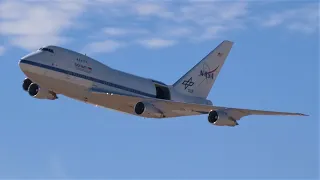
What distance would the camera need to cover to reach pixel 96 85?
9356 cm

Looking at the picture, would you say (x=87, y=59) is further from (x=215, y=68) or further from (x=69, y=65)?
(x=215, y=68)

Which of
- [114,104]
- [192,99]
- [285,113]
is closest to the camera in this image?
[285,113]

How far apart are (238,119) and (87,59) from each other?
648 inches

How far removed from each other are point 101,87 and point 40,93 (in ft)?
20.5

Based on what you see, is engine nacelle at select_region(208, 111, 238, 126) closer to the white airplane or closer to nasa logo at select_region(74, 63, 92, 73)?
the white airplane

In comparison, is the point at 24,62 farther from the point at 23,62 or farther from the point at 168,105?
the point at 168,105

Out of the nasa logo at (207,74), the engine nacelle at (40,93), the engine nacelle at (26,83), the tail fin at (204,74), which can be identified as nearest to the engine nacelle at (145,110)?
the engine nacelle at (40,93)

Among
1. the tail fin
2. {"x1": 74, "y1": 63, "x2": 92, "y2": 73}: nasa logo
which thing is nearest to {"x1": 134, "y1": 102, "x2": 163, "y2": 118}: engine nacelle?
{"x1": 74, "y1": 63, "x2": 92, "y2": 73}: nasa logo

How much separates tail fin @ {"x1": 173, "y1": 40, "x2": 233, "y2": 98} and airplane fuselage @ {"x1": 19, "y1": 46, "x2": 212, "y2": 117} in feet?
26.7

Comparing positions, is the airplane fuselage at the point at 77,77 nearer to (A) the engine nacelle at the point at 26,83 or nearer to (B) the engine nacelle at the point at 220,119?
(A) the engine nacelle at the point at 26,83

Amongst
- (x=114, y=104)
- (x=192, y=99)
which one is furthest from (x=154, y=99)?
(x=192, y=99)

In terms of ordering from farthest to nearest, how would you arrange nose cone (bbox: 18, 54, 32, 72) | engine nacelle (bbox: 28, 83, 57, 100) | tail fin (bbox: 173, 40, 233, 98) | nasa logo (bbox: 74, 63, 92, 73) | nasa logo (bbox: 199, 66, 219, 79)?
1. nasa logo (bbox: 199, 66, 219, 79)
2. tail fin (bbox: 173, 40, 233, 98)
3. nasa logo (bbox: 74, 63, 92, 73)
4. engine nacelle (bbox: 28, 83, 57, 100)
5. nose cone (bbox: 18, 54, 32, 72)

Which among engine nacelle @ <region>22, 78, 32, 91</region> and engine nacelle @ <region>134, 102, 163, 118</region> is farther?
engine nacelle @ <region>22, 78, 32, 91</region>

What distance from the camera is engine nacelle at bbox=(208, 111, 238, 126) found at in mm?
89688
